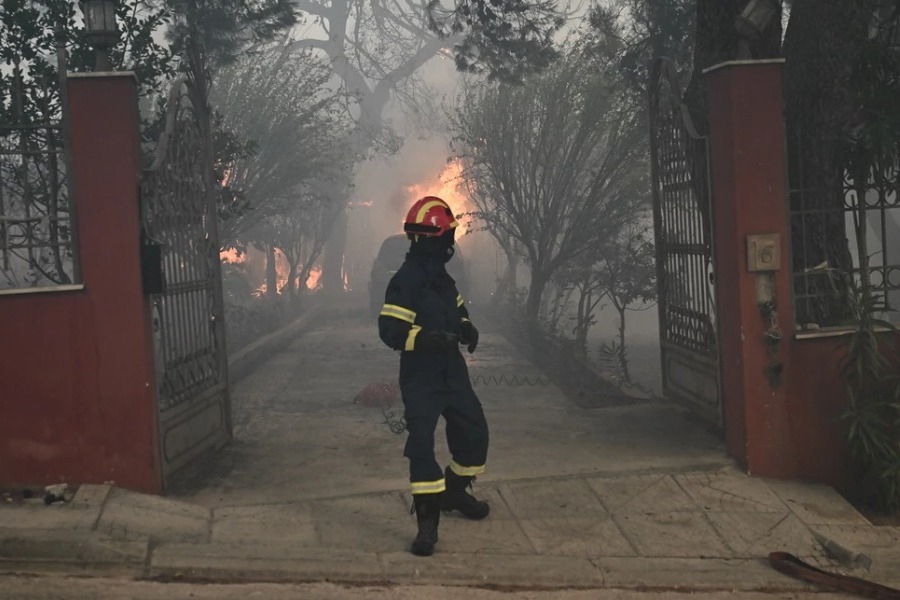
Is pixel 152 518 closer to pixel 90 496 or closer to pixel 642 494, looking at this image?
pixel 90 496

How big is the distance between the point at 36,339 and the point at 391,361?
10601 millimetres

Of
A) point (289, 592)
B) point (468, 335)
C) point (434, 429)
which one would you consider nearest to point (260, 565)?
point (289, 592)

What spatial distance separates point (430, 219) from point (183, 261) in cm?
254

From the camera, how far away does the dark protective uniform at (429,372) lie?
18.2 feet

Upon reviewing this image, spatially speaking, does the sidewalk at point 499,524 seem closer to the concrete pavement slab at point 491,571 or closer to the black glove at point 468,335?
the concrete pavement slab at point 491,571

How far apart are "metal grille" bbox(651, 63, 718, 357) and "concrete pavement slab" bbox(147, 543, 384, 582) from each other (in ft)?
10.7

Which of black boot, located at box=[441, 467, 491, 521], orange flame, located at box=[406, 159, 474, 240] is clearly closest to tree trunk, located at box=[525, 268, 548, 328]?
orange flame, located at box=[406, 159, 474, 240]

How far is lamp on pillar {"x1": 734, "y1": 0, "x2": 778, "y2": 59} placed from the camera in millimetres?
6918

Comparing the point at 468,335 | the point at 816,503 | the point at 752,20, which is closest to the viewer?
the point at 468,335

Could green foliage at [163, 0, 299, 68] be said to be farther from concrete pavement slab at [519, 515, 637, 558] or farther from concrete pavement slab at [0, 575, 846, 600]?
concrete pavement slab at [0, 575, 846, 600]

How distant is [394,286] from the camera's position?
5594 mm

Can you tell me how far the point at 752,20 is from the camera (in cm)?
692

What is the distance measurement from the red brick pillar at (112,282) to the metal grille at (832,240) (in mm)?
4206

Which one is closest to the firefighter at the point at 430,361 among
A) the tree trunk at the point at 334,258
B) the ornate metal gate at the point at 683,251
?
the ornate metal gate at the point at 683,251
